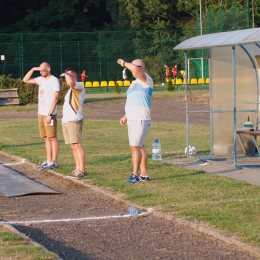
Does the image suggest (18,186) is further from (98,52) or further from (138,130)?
(98,52)

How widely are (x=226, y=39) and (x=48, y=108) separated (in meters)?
3.39

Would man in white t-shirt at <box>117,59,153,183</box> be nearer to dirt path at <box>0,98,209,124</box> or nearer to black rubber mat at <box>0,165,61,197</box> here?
black rubber mat at <box>0,165,61,197</box>

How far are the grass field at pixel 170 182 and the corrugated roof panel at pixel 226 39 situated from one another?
218cm

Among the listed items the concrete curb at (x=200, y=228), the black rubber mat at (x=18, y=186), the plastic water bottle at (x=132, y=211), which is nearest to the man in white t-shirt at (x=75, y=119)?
the black rubber mat at (x=18, y=186)

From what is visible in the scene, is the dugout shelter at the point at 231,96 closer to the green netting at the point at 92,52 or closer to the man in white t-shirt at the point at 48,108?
the man in white t-shirt at the point at 48,108

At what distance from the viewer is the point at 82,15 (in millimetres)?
72312

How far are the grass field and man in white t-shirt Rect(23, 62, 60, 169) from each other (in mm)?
314

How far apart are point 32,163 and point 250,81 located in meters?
4.55

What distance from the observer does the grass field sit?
8859mm

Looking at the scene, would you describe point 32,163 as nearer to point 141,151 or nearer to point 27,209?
point 141,151

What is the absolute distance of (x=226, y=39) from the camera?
1269 cm

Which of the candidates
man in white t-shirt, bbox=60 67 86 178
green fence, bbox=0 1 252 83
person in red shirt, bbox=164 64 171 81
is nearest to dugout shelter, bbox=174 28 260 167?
man in white t-shirt, bbox=60 67 86 178

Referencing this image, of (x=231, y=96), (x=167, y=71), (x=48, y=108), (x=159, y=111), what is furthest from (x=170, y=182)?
(x=167, y=71)

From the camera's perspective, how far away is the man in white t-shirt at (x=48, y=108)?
13.4 meters
